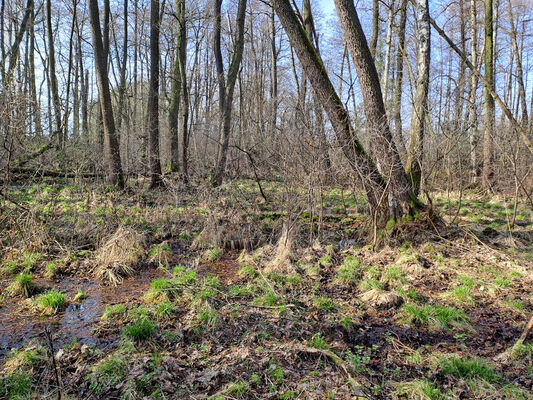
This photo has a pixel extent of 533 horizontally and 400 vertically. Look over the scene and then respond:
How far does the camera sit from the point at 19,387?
2.87 m

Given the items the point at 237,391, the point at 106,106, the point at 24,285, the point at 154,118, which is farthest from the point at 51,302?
the point at 154,118

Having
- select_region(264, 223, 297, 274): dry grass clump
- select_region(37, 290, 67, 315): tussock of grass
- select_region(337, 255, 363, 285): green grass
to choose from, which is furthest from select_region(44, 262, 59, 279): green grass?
select_region(337, 255, 363, 285): green grass

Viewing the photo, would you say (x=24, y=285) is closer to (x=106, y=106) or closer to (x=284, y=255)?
(x=284, y=255)

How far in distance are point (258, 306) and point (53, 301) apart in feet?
8.83

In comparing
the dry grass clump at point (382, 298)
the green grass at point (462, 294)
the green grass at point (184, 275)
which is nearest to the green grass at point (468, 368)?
the dry grass clump at point (382, 298)

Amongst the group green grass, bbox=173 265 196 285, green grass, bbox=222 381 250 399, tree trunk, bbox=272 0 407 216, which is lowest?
green grass, bbox=222 381 250 399

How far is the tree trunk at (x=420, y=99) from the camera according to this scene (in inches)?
265

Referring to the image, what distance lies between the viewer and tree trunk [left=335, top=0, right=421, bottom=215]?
20.1 ft

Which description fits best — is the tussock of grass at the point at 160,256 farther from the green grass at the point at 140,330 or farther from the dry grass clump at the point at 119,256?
the green grass at the point at 140,330

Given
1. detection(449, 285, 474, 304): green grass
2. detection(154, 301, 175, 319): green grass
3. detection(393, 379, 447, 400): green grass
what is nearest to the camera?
detection(393, 379, 447, 400): green grass

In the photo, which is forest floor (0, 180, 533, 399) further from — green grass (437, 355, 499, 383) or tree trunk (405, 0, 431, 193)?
tree trunk (405, 0, 431, 193)

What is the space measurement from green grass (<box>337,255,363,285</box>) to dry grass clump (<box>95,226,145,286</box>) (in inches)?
137

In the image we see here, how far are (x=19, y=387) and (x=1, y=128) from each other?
4.33m

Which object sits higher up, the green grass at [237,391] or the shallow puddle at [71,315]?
the shallow puddle at [71,315]
